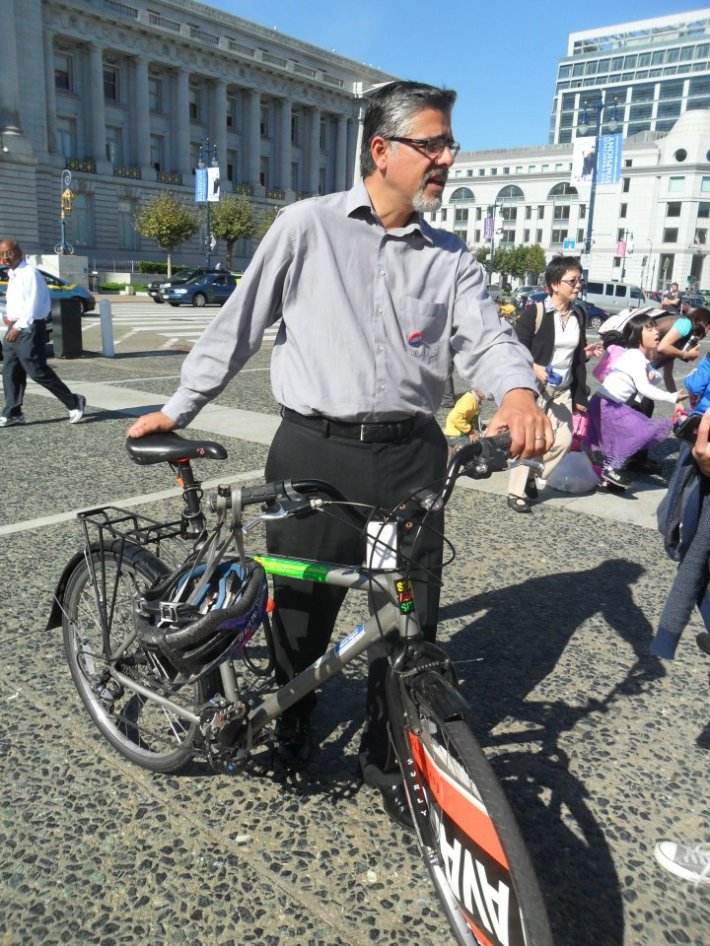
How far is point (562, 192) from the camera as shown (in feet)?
337

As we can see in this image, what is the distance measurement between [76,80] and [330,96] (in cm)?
2751

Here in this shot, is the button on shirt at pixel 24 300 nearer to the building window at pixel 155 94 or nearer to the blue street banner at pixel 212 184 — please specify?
the blue street banner at pixel 212 184

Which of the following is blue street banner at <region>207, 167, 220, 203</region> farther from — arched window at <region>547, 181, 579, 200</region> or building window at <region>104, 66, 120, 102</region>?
arched window at <region>547, 181, 579, 200</region>

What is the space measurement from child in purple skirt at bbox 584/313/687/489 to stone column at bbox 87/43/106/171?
55.6 meters

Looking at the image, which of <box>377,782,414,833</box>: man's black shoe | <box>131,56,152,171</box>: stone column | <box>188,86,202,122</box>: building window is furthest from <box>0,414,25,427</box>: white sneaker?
<box>188,86,202,122</box>: building window

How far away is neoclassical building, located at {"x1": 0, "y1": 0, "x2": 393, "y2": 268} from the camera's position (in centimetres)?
4753

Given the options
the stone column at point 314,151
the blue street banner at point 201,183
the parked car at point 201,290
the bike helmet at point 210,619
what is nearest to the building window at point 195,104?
the stone column at point 314,151

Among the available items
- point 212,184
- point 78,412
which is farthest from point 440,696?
point 212,184

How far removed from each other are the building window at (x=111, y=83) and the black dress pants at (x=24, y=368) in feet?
188

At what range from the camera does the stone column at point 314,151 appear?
242ft

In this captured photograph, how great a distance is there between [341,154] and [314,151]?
4.50 metres

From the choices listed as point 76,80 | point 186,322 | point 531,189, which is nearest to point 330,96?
point 76,80

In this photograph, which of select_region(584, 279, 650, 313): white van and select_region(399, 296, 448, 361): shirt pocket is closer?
select_region(399, 296, 448, 361): shirt pocket

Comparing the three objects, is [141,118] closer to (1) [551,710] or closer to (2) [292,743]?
(1) [551,710]
